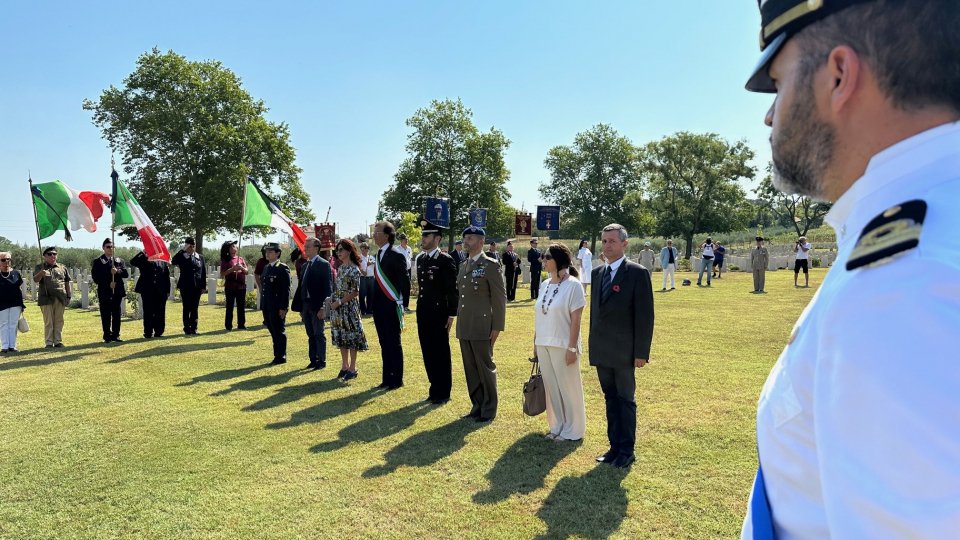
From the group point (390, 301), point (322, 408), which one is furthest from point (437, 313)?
point (322, 408)

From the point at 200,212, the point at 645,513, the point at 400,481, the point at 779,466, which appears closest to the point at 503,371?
the point at 400,481

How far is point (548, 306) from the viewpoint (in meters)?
5.90

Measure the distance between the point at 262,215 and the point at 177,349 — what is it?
3.69 meters

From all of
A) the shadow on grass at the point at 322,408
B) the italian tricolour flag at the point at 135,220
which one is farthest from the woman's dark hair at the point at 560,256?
the italian tricolour flag at the point at 135,220

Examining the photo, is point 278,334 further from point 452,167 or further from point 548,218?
point 452,167

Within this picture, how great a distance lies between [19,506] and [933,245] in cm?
576

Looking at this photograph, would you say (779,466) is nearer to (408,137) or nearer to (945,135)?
(945,135)

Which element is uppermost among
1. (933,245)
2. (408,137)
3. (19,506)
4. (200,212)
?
(408,137)

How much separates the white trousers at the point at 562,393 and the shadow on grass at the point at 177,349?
7907 millimetres

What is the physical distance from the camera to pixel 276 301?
10047 millimetres

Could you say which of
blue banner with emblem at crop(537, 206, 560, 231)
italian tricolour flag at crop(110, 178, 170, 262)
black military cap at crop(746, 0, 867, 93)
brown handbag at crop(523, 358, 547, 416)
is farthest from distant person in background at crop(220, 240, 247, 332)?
blue banner with emblem at crop(537, 206, 560, 231)

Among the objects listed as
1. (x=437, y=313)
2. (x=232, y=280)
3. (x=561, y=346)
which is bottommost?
(x=561, y=346)

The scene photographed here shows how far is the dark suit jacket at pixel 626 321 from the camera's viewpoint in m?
5.15

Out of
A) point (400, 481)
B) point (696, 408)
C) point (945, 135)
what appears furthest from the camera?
point (696, 408)
